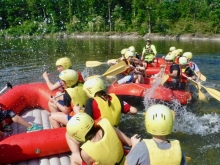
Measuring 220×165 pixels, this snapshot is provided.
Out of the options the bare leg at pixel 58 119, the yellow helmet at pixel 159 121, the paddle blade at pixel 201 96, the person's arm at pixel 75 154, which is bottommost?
the paddle blade at pixel 201 96

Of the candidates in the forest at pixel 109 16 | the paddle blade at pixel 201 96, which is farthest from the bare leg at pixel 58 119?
the forest at pixel 109 16

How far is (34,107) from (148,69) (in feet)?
15.1

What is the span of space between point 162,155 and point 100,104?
1.42 metres

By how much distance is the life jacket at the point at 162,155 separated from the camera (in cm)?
257

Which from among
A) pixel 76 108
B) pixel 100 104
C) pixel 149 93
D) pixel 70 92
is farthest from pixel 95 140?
pixel 149 93

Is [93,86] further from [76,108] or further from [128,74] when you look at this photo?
[128,74]

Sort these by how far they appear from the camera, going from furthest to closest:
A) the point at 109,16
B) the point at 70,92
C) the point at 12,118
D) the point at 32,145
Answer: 1. the point at 109,16
2. the point at 12,118
3. the point at 70,92
4. the point at 32,145

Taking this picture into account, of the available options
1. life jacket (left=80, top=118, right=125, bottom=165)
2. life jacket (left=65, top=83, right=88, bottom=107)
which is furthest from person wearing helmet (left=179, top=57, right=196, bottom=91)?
life jacket (left=80, top=118, right=125, bottom=165)

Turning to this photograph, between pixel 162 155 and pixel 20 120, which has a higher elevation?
pixel 162 155

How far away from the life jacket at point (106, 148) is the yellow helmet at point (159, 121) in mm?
509

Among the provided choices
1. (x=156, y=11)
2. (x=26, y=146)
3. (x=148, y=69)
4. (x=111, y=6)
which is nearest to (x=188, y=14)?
(x=156, y=11)

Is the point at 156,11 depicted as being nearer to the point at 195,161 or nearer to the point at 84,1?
the point at 84,1

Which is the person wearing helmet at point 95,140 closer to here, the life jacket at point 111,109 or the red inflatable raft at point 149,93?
the life jacket at point 111,109

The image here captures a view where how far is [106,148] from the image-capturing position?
296 cm
